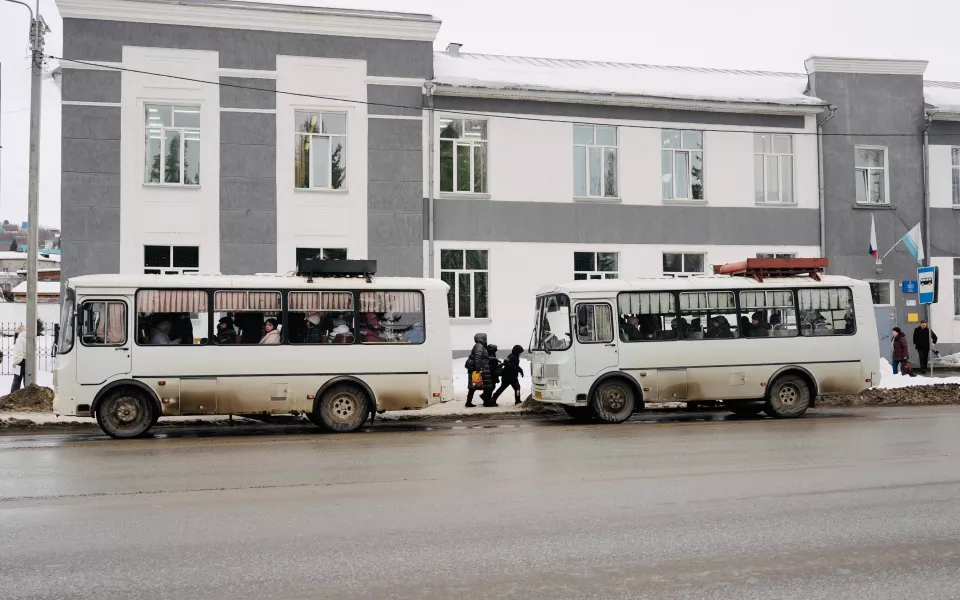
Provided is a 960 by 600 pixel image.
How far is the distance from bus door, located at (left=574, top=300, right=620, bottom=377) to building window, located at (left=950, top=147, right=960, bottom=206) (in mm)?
17956

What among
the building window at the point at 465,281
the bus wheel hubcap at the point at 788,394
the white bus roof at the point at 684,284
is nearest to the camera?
the white bus roof at the point at 684,284

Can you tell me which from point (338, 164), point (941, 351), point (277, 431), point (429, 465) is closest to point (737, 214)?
point (941, 351)

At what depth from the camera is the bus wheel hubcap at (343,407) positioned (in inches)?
616

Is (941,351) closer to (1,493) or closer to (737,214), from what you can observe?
(737,214)

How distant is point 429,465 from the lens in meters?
11.1

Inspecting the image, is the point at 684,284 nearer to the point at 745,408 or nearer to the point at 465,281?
the point at 745,408

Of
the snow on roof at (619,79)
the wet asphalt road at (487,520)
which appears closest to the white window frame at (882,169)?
the snow on roof at (619,79)

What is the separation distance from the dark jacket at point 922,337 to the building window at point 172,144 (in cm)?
2039

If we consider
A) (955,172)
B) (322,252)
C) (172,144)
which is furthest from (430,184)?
(955,172)

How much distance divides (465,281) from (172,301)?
1148 cm

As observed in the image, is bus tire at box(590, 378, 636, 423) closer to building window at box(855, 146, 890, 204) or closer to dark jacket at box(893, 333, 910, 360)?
dark jacket at box(893, 333, 910, 360)

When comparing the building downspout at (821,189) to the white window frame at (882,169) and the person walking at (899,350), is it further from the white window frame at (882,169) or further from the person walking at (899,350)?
the person walking at (899,350)

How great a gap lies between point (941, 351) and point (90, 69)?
25746 millimetres

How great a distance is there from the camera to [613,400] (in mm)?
17000
